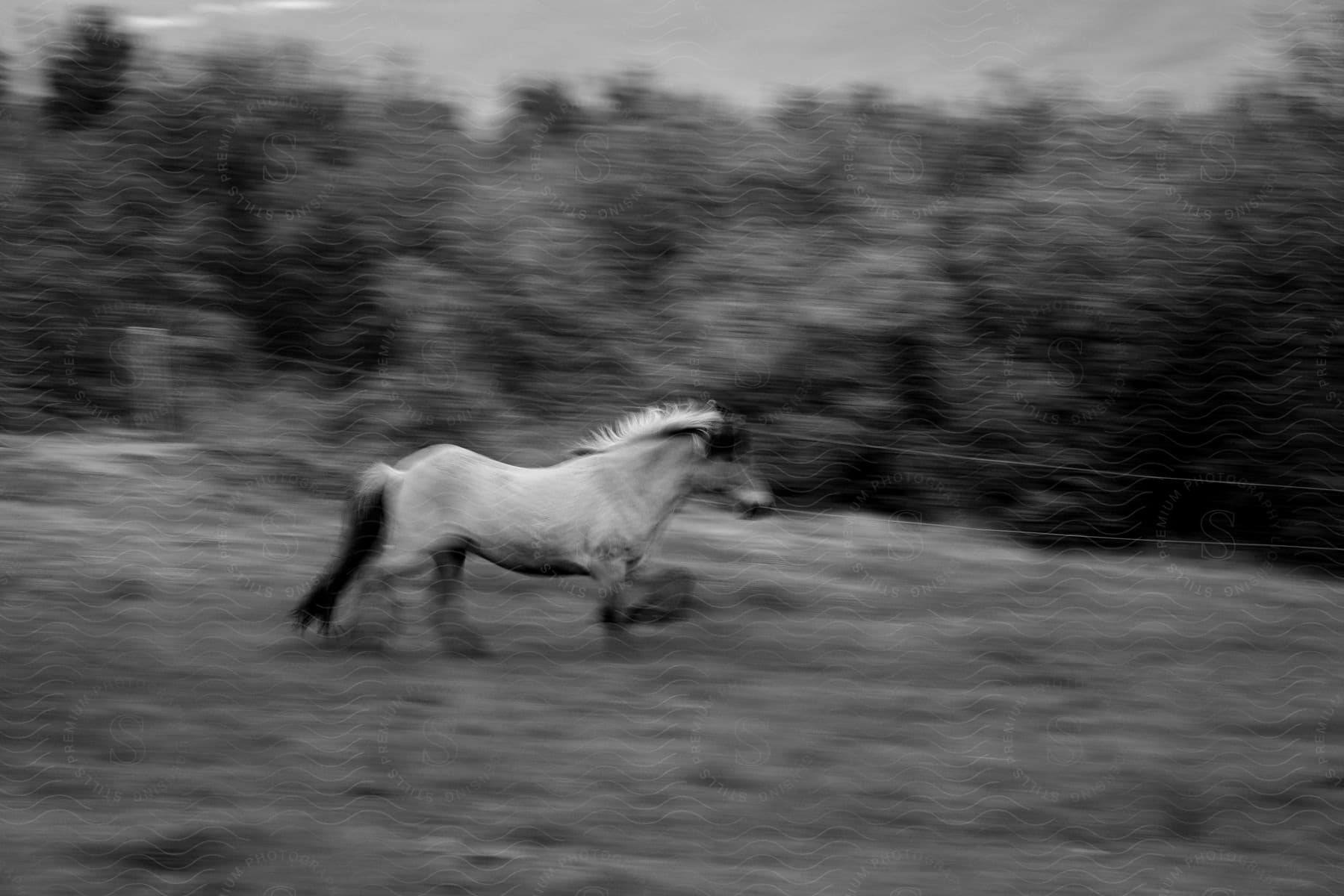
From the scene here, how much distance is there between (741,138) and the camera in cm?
531

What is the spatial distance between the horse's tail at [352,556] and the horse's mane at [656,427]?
68 centimetres

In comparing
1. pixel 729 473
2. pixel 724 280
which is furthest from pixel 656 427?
pixel 724 280

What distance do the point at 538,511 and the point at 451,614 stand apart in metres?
0.45

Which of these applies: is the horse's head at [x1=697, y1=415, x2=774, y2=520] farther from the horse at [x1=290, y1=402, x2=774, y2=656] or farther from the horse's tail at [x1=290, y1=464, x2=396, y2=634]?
the horse's tail at [x1=290, y1=464, x2=396, y2=634]

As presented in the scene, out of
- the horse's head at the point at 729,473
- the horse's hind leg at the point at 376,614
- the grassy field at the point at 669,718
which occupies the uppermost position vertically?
the horse's head at the point at 729,473

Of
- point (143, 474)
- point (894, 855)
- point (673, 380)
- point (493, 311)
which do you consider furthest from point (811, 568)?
point (143, 474)

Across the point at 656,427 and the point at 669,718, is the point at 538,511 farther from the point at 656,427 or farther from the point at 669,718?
the point at 669,718

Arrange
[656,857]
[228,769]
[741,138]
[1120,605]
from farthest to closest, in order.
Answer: [741,138] → [1120,605] → [228,769] → [656,857]

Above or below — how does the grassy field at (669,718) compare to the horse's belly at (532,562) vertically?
below

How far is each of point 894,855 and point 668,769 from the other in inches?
26.1

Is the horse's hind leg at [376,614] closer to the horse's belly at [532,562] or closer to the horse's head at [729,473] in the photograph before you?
the horse's belly at [532,562]

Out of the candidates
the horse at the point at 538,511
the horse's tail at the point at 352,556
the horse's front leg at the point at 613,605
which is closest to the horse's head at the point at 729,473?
the horse at the point at 538,511

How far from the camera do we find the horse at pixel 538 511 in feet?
11.9

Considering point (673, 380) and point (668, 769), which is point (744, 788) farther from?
point (673, 380)
